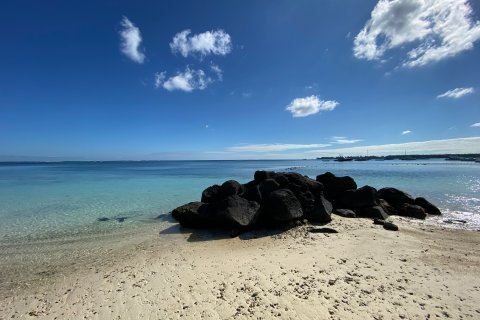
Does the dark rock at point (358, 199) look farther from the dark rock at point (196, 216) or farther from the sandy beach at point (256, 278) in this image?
the dark rock at point (196, 216)

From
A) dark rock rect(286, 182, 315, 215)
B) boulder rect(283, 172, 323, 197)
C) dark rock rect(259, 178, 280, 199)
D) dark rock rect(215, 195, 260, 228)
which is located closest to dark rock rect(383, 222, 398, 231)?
dark rock rect(286, 182, 315, 215)

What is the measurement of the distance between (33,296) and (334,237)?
9.70 m

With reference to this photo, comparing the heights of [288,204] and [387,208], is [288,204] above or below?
above

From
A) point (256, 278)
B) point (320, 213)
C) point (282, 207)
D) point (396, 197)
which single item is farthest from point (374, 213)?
point (256, 278)

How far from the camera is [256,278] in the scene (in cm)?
652

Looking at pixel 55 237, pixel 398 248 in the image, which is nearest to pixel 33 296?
pixel 55 237

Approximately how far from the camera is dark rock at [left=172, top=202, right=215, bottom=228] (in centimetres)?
1195

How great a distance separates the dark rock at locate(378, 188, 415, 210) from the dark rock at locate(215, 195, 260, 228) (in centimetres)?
965

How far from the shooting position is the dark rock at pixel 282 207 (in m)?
11.2

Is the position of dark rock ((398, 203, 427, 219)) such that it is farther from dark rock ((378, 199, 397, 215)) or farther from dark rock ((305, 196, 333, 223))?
dark rock ((305, 196, 333, 223))

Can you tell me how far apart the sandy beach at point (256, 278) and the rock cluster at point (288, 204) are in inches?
48.4

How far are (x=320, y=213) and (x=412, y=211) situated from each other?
19.6 ft

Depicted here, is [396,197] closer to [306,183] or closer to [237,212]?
[306,183]

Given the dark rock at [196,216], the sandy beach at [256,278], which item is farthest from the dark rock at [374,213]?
the dark rock at [196,216]
